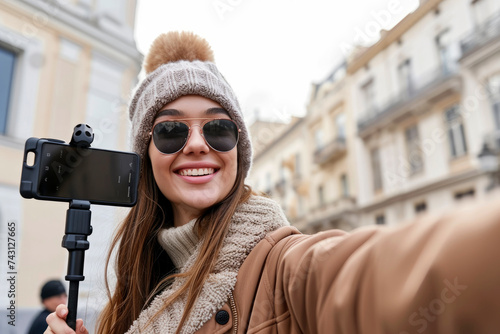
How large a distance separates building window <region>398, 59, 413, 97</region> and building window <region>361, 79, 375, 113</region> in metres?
1.40

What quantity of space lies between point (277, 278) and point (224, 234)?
0.76 feet

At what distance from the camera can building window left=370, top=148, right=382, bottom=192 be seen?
13.7m

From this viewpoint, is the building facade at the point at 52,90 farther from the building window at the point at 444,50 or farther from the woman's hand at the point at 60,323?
the building window at the point at 444,50

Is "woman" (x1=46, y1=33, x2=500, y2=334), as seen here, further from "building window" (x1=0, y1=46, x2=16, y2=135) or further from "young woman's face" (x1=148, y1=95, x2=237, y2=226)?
"building window" (x1=0, y1=46, x2=16, y2=135)

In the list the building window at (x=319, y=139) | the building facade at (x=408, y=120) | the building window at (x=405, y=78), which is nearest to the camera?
the building facade at (x=408, y=120)

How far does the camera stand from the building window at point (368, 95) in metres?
14.3

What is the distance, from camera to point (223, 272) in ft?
2.80

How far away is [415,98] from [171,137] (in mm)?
11468

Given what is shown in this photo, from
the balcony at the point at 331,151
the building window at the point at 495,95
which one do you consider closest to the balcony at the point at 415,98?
the balcony at the point at 331,151

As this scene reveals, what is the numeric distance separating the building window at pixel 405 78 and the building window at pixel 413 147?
1050 millimetres

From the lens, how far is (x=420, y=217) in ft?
1.52

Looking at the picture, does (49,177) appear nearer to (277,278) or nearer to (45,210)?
(277,278)

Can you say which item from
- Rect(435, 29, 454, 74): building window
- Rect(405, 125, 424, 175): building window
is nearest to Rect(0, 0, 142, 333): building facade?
Rect(435, 29, 454, 74): building window

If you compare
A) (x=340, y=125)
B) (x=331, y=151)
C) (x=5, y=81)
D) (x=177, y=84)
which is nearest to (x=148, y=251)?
(x=177, y=84)
